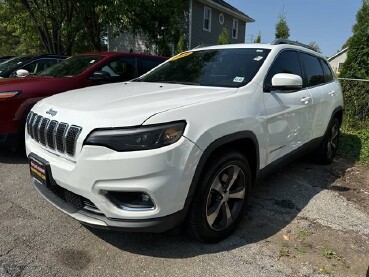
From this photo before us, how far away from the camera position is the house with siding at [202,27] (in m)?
21.2

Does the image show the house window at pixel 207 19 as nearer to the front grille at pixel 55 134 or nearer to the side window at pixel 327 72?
the side window at pixel 327 72

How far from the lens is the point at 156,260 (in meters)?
2.76

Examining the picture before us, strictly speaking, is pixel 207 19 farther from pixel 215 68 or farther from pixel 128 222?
pixel 128 222

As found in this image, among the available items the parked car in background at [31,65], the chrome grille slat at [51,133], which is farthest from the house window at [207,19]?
the chrome grille slat at [51,133]

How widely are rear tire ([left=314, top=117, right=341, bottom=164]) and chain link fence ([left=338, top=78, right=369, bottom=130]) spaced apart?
9.36 feet

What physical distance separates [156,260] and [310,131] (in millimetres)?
2554

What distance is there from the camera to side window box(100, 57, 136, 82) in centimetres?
607

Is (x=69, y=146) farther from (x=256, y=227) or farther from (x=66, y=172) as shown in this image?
(x=256, y=227)

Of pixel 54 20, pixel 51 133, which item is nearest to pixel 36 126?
pixel 51 133

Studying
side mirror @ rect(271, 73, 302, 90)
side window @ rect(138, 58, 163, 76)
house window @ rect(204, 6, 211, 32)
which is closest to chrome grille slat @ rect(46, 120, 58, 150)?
side mirror @ rect(271, 73, 302, 90)

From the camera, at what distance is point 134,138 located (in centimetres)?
237

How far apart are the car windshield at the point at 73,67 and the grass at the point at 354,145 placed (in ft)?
14.8

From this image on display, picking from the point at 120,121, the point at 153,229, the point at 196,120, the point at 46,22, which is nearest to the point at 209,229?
the point at 153,229

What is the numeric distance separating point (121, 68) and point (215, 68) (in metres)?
3.01
